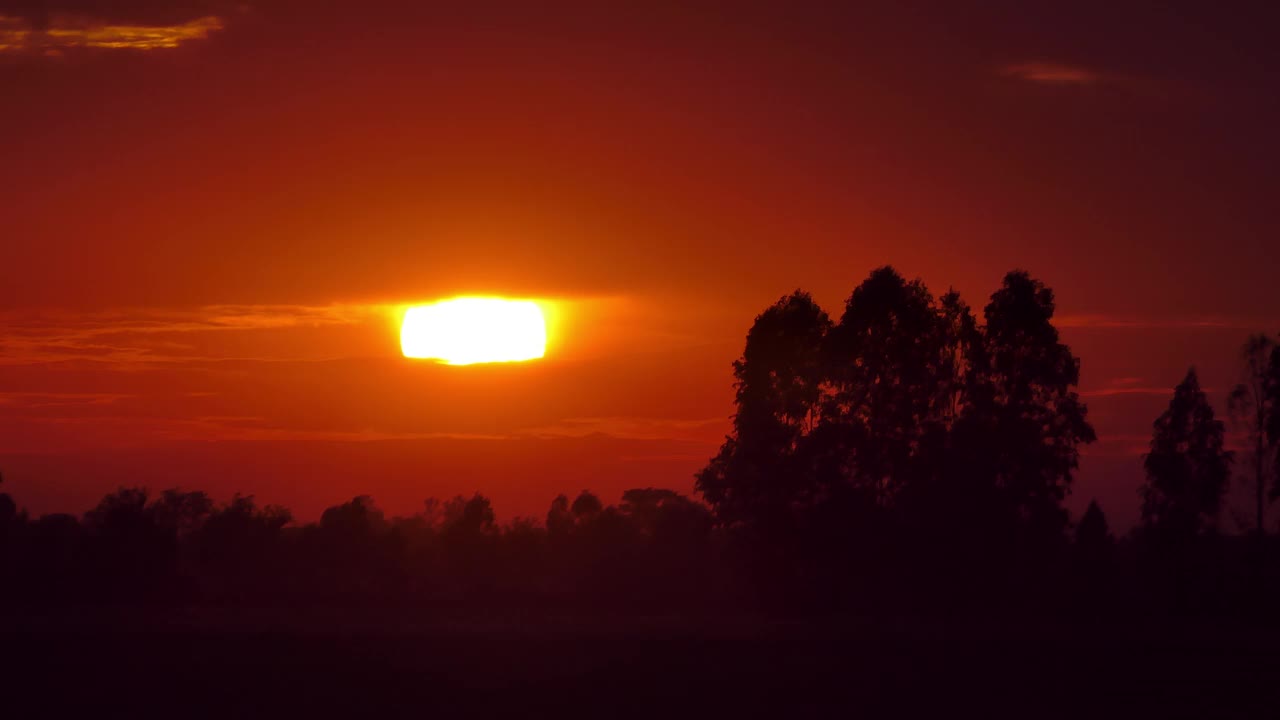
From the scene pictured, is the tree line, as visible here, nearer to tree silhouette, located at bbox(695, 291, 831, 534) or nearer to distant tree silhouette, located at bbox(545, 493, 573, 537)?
tree silhouette, located at bbox(695, 291, 831, 534)

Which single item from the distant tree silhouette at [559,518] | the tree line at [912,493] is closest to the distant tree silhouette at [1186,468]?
the tree line at [912,493]

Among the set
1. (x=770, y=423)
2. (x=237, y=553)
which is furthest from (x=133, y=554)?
(x=770, y=423)

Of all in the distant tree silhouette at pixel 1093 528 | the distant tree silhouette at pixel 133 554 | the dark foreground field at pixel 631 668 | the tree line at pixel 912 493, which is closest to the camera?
the dark foreground field at pixel 631 668

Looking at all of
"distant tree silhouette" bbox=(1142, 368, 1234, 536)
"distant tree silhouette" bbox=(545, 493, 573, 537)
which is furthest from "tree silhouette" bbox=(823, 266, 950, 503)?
"distant tree silhouette" bbox=(545, 493, 573, 537)

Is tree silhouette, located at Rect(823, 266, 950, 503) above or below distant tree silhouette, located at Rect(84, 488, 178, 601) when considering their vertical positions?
above

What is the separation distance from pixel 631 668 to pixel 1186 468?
49221mm

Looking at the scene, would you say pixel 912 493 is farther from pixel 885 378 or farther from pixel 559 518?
pixel 559 518

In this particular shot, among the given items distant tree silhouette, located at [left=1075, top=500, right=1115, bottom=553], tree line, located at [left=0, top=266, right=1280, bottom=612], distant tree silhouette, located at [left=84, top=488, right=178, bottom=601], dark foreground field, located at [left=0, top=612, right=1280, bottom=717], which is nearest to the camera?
dark foreground field, located at [left=0, top=612, right=1280, bottom=717]

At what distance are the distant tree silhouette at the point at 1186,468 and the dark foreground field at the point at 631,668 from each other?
45.7 feet

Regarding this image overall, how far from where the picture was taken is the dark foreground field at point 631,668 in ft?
160

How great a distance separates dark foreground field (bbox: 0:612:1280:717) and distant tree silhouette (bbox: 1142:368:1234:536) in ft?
45.7

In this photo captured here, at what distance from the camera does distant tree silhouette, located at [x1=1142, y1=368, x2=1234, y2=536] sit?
93062 mm

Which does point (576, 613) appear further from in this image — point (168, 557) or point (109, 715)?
point (109, 715)

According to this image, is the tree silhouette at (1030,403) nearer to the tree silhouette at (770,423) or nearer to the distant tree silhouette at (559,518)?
the tree silhouette at (770,423)
